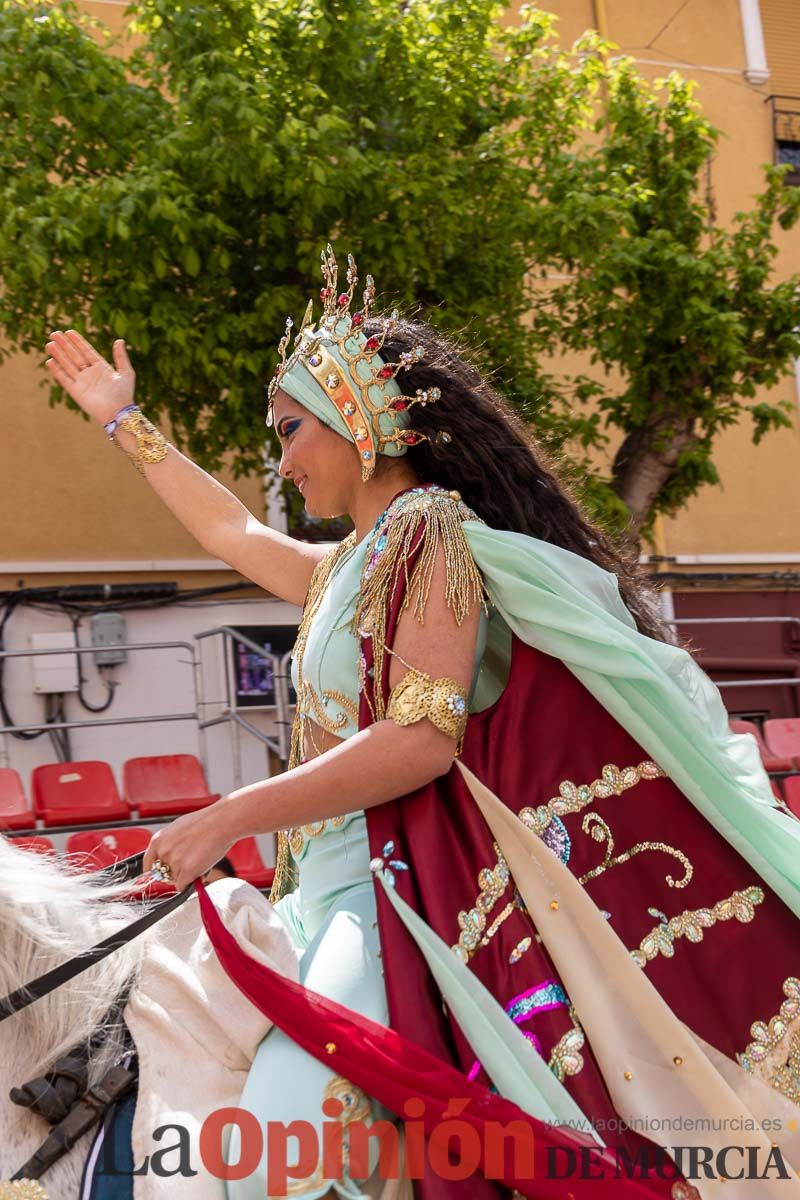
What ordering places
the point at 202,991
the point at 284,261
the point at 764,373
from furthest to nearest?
the point at 764,373 < the point at 284,261 < the point at 202,991

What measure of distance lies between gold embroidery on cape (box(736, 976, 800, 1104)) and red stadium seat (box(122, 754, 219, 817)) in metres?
5.86

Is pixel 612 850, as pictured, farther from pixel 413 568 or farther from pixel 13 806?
pixel 13 806

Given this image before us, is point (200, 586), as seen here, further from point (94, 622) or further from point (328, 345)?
point (328, 345)

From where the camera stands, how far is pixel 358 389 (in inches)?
90.2

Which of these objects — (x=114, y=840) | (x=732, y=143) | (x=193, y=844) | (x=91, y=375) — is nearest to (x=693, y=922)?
(x=193, y=844)

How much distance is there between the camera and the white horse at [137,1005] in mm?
1841

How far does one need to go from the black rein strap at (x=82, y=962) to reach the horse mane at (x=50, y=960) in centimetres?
3

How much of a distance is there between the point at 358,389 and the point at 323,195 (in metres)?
4.72

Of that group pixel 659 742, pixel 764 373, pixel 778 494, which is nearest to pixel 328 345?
pixel 659 742

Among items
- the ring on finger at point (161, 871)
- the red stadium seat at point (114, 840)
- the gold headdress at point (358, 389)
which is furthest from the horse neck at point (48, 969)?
the red stadium seat at point (114, 840)

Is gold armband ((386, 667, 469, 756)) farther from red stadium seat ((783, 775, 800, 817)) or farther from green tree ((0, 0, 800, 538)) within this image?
red stadium seat ((783, 775, 800, 817))

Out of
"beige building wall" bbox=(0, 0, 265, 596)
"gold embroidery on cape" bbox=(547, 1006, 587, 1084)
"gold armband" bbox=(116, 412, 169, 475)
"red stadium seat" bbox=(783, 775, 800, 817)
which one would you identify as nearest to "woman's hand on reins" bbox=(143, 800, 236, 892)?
"gold embroidery on cape" bbox=(547, 1006, 587, 1084)

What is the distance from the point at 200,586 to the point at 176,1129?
27.1 ft

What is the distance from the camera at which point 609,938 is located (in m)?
1.92
